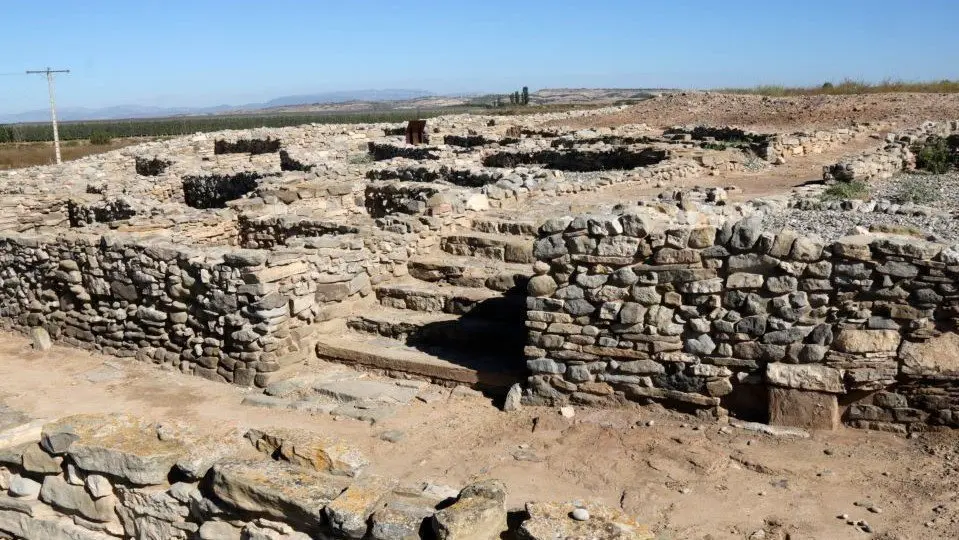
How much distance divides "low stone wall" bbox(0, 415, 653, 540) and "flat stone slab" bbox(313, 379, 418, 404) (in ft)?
8.38

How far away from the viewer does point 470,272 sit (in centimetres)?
993

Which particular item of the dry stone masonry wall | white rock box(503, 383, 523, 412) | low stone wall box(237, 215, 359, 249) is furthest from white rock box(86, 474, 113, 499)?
low stone wall box(237, 215, 359, 249)

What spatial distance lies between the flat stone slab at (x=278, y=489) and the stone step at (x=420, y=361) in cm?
336

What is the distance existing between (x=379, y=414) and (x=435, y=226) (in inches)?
155

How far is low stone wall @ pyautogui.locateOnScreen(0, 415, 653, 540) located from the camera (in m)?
4.31

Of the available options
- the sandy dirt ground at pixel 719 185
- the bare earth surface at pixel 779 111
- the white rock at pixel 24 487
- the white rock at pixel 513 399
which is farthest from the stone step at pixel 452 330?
the bare earth surface at pixel 779 111

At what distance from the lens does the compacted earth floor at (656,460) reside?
537 cm

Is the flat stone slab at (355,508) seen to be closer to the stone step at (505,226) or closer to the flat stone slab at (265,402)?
the flat stone slab at (265,402)

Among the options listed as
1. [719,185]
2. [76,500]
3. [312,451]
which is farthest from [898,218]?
[76,500]

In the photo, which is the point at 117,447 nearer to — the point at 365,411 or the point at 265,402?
the point at 365,411

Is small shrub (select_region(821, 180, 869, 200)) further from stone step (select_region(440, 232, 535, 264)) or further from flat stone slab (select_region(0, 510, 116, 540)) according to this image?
flat stone slab (select_region(0, 510, 116, 540))

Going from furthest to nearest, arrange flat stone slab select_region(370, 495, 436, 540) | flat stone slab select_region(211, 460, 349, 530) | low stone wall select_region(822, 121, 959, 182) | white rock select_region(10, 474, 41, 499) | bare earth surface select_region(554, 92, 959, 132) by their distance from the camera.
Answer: bare earth surface select_region(554, 92, 959, 132) < low stone wall select_region(822, 121, 959, 182) < white rock select_region(10, 474, 41, 499) < flat stone slab select_region(211, 460, 349, 530) < flat stone slab select_region(370, 495, 436, 540)

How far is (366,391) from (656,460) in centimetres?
314

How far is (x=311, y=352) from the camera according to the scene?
29.7 ft
